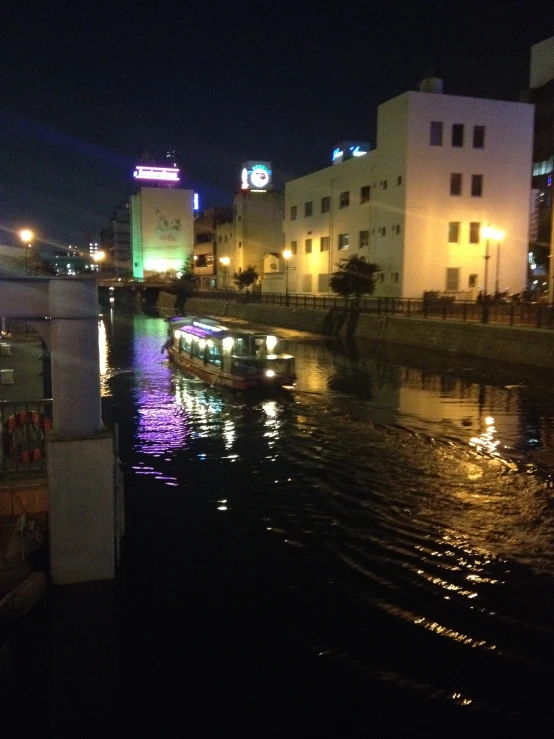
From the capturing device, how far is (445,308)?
34.0 m

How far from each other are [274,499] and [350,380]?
14264mm

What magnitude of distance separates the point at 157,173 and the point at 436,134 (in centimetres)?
7969

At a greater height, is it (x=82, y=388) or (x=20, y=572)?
(x=82, y=388)

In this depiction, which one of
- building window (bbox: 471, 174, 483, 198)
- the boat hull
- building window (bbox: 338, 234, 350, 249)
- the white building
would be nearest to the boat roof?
the boat hull

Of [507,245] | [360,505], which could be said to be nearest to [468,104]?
[507,245]

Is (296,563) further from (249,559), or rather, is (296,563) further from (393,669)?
(393,669)

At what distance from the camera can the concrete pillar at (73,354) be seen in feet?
23.5

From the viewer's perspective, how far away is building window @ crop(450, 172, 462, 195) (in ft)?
145

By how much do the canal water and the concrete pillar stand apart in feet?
7.29

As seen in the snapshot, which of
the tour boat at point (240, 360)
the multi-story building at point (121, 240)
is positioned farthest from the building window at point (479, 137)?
the multi-story building at point (121, 240)

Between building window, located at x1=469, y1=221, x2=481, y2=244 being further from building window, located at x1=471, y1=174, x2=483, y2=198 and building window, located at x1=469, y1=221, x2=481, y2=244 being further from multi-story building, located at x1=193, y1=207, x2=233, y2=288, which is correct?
multi-story building, located at x1=193, y1=207, x2=233, y2=288

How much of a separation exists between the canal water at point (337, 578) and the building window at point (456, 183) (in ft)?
99.3

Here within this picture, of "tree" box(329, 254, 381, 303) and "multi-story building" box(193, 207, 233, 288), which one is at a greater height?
"multi-story building" box(193, 207, 233, 288)

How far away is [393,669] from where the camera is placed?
6.49m
